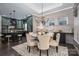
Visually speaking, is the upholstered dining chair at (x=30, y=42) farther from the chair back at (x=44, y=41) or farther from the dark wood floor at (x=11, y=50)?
the chair back at (x=44, y=41)

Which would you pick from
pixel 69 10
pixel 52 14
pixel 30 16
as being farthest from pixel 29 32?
pixel 69 10

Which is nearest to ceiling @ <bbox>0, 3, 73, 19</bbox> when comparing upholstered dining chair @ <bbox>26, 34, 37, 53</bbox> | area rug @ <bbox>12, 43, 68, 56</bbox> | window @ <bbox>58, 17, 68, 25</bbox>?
window @ <bbox>58, 17, 68, 25</bbox>

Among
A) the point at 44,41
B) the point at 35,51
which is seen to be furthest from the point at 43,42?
the point at 35,51

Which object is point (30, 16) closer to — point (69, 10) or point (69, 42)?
point (69, 10)

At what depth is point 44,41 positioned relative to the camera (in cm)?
308

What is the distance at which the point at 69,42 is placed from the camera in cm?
306

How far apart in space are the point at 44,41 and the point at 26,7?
128 cm

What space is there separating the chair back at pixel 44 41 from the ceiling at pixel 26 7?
86 centimetres

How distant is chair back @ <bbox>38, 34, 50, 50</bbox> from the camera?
303cm

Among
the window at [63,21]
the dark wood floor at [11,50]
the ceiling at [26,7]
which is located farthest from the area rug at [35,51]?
the ceiling at [26,7]

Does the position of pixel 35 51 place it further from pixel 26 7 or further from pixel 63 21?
pixel 26 7

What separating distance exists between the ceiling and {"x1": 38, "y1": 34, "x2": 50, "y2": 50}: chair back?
0.86 m

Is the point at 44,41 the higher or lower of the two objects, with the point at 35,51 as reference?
higher

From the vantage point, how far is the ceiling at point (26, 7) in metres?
2.98
